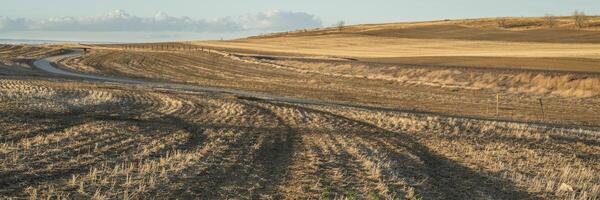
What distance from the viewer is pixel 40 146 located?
13.9m

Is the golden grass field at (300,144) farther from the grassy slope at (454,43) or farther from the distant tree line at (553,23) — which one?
the distant tree line at (553,23)

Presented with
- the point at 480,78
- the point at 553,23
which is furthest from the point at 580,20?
the point at 480,78

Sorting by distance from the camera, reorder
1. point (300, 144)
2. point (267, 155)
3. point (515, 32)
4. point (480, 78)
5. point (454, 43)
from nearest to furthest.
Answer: point (267, 155) → point (300, 144) → point (480, 78) → point (454, 43) → point (515, 32)

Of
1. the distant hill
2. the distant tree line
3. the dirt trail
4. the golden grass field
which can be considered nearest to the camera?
the dirt trail

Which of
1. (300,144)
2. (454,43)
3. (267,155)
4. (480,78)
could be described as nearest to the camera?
(267,155)

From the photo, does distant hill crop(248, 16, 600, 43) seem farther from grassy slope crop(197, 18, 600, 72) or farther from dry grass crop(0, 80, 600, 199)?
dry grass crop(0, 80, 600, 199)

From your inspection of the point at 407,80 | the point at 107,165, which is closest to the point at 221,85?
the point at 407,80

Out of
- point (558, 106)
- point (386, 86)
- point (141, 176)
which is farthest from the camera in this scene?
point (386, 86)

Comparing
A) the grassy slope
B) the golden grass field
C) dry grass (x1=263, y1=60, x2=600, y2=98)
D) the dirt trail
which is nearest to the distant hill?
the grassy slope

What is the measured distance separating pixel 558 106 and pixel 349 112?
42.3 ft

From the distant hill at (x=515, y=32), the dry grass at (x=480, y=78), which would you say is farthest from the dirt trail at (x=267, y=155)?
the distant hill at (x=515, y=32)

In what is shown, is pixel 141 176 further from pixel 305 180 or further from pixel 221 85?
pixel 221 85

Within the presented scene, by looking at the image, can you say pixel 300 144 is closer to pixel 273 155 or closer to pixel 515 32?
pixel 273 155

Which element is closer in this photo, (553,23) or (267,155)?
(267,155)
